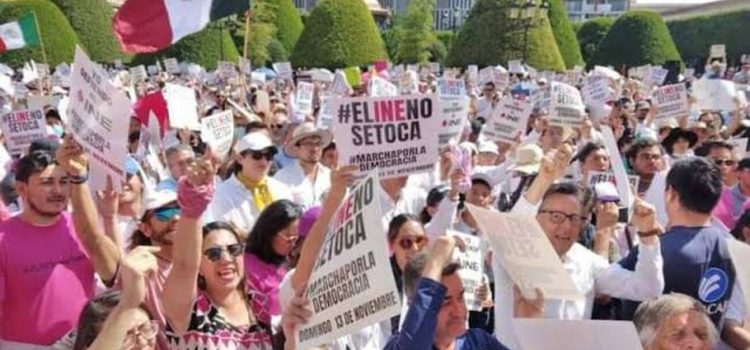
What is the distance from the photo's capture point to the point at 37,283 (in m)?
4.52

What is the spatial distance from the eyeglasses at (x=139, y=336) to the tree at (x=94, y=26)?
102 feet

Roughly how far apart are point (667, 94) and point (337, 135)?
23.8 ft

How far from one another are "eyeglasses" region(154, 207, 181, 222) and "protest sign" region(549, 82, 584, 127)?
5643 millimetres

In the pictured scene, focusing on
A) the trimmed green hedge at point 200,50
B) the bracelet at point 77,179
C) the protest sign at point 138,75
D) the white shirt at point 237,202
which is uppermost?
the bracelet at point 77,179

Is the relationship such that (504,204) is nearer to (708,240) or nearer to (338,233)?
(708,240)

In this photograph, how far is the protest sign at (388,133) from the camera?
201 inches

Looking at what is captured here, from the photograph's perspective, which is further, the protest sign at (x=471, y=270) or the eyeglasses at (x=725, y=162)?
the eyeglasses at (x=725, y=162)

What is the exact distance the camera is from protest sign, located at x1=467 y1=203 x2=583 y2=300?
370 cm

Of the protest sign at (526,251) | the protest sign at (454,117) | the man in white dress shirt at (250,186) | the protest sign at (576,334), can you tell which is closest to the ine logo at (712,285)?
the protest sign at (526,251)

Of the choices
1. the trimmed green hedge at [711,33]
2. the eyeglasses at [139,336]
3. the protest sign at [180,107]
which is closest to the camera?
the eyeglasses at [139,336]

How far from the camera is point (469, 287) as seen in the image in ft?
14.1

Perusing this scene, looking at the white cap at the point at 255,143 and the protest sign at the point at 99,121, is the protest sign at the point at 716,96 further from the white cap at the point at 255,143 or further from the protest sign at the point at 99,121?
the protest sign at the point at 99,121

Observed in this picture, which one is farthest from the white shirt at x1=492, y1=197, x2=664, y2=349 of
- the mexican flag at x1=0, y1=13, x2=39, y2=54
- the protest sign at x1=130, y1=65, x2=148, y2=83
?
the protest sign at x1=130, y1=65, x2=148, y2=83

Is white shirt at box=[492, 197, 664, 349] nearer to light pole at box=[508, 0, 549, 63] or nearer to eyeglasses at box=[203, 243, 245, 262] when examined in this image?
eyeglasses at box=[203, 243, 245, 262]
